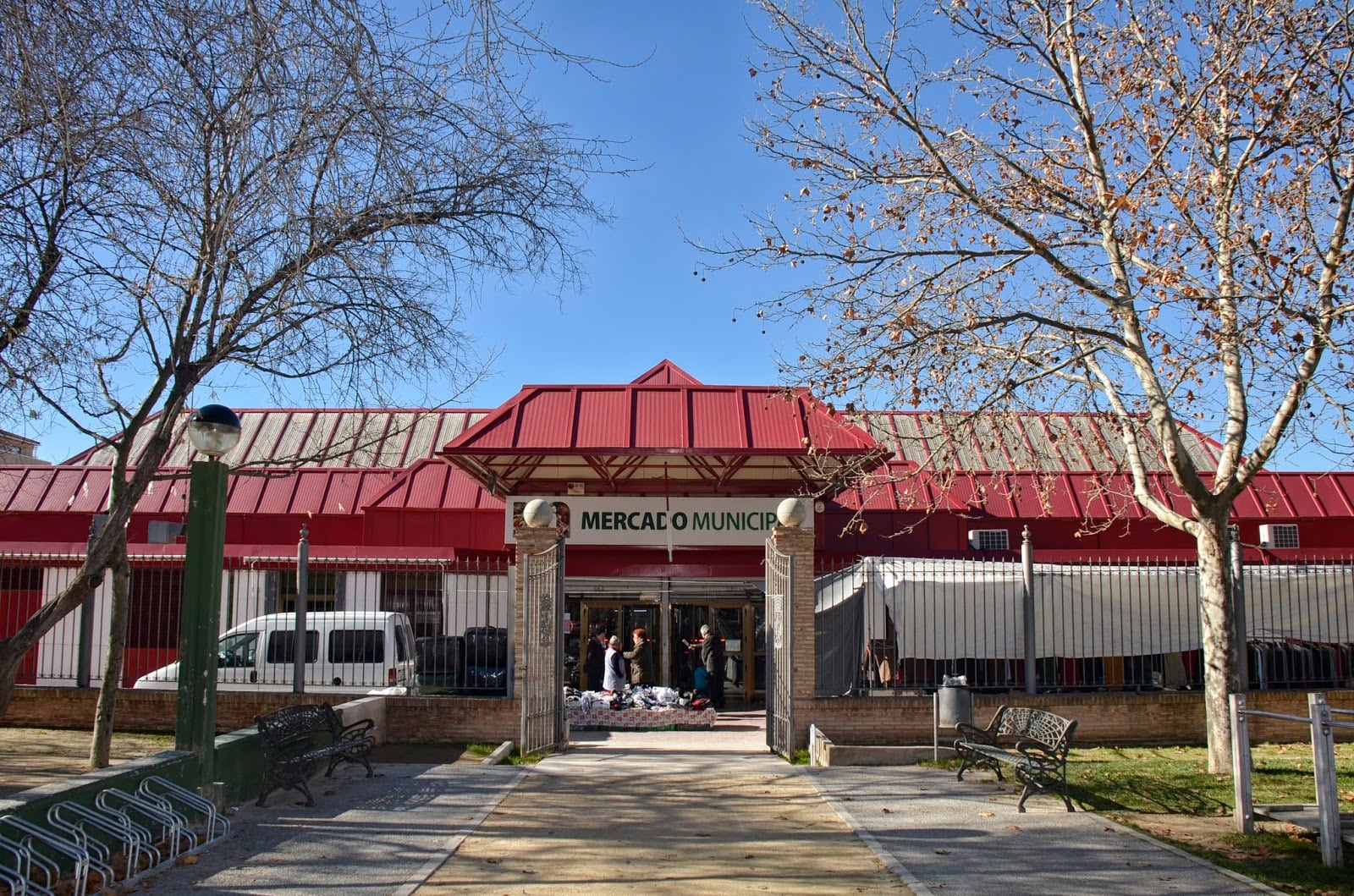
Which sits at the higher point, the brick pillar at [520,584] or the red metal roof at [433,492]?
the red metal roof at [433,492]

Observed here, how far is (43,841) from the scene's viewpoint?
632 centimetres

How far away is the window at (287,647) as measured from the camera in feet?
47.5

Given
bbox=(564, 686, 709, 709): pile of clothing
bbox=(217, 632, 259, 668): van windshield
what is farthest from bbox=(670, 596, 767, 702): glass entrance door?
bbox=(217, 632, 259, 668): van windshield

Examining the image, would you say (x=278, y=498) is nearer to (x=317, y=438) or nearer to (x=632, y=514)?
(x=317, y=438)

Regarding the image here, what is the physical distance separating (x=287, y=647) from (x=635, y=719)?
4.79 meters

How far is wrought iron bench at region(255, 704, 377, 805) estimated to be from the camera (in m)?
9.06

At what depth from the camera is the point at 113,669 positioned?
35.5 feet

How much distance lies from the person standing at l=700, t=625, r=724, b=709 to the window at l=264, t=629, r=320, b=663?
609 cm

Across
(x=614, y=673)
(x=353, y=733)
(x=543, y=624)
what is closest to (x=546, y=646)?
(x=543, y=624)

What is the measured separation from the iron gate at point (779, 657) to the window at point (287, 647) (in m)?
5.99

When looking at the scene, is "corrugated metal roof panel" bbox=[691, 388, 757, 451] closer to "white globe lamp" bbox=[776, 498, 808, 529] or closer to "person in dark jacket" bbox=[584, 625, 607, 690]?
"person in dark jacket" bbox=[584, 625, 607, 690]

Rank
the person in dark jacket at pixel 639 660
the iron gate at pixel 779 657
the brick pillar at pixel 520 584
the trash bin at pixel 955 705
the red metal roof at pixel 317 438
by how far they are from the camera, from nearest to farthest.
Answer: the trash bin at pixel 955 705 < the iron gate at pixel 779 657 < the brick pillar at pixel 520 584 < the person in dark jacket at pixel 639 660 < the red metal roof at pixel 317 438

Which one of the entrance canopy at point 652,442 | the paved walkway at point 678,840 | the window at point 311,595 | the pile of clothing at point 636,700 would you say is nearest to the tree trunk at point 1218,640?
the paved walkway at point 678,840

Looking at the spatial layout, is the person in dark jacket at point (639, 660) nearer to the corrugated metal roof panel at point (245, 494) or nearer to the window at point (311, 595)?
the window at point (311, 595)
